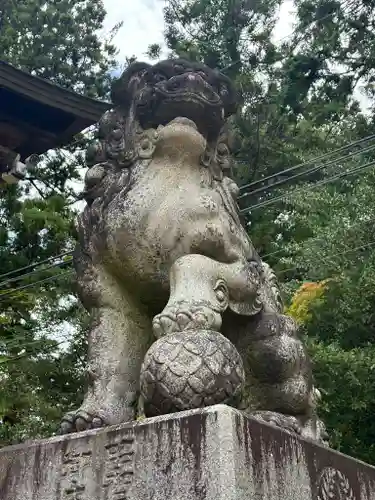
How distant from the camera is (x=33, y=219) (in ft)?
29.6

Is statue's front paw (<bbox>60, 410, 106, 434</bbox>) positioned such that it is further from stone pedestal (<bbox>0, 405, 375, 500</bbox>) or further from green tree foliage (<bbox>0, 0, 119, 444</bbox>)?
green tree foliage (<bbox>0, 0, 119, 444</bbox>)

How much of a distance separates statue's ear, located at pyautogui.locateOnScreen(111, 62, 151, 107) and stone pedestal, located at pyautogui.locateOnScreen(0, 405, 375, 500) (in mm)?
1431

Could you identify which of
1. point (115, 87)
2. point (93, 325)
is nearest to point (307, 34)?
point (115, 87)

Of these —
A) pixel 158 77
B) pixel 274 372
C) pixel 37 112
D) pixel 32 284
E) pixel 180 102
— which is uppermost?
pixel 37 112

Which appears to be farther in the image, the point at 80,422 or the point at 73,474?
the point at 80,422

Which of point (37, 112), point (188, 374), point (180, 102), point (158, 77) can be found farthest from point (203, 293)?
point (37, 112)

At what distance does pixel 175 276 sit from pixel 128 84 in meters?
0.96

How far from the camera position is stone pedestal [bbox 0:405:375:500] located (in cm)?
203

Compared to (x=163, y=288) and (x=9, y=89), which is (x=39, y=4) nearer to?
(x=9, y=89)

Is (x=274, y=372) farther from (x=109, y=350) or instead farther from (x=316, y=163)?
(x=316, y=163)

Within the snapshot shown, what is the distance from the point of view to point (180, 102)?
2850mm

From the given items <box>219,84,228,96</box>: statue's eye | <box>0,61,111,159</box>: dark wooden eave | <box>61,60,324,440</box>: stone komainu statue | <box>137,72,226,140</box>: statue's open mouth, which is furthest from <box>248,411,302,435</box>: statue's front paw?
<box>0,61,111,159</box>: dark wooden eave

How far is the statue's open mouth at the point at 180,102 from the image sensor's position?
2.86 m

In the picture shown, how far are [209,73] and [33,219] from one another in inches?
250
